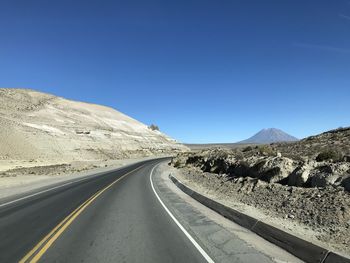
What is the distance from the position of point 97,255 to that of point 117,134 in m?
118

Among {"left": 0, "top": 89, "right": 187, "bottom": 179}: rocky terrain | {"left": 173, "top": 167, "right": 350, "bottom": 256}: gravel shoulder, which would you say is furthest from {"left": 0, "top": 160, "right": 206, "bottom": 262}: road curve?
{"left": 0, "top": 89, "right": 187, "bottom": 179}: rocky terrain

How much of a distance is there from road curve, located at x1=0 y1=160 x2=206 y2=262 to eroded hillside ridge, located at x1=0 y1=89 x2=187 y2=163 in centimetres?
5872

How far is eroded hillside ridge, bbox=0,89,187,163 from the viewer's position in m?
80.5

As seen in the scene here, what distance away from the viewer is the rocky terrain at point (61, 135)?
244 feet

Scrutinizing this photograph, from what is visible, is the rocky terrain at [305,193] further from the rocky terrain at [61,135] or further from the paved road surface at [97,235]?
the rocky terrain at [61,135]

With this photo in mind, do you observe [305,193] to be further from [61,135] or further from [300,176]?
[61,135]

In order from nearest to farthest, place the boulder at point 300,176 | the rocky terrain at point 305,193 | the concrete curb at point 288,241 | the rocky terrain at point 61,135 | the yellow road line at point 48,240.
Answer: the concrete curb at point 288,241
the yellow road line at point 48,240
the rocky terrain at point 305,193
the boulder at point 300,176
the rocky terrain at point 61,135

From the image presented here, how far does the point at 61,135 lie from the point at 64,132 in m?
3.96

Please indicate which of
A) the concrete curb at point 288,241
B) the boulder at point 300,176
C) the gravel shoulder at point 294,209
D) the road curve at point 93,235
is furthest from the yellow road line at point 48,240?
the boulder at point 300,176

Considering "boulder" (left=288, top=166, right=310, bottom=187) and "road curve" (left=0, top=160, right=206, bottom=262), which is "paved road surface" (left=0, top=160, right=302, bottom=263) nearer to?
"road curve" (left=0, top=160, right=206, bottom=262)

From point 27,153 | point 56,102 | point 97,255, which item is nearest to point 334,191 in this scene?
point 97,255

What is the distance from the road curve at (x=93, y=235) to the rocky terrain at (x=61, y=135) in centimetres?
3834

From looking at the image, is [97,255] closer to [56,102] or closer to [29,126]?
[29,126]

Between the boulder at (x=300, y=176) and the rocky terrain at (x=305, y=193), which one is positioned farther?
the boulder at (x=300, y=176)
